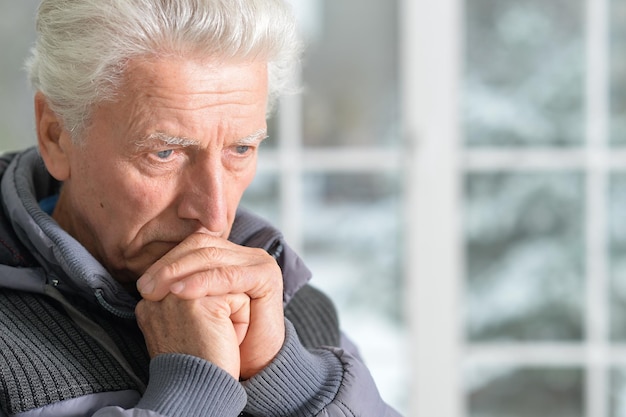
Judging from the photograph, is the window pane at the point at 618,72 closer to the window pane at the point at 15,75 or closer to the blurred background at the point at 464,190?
the blurred background at the point at 464,190

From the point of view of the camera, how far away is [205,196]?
134cm

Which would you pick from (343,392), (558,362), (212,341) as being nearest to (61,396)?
(212,341)

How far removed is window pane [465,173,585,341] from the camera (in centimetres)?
359

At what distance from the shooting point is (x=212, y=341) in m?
1.29

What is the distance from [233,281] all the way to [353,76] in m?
2.40

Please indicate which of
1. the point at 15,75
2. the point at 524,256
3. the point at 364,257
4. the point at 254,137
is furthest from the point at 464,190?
the point at 254,137

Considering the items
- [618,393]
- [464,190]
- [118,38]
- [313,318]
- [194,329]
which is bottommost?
[618,393]

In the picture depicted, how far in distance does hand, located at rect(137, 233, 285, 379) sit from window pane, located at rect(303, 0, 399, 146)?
7.44 feet

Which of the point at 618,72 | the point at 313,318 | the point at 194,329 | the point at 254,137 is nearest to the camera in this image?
the point at 194,329

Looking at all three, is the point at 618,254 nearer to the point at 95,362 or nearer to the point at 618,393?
the point at 618,393

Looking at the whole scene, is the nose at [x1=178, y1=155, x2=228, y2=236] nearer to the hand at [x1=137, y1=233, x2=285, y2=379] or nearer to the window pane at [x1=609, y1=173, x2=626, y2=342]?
the hand at [x1=137, y1=233, x2=285, y2=379]

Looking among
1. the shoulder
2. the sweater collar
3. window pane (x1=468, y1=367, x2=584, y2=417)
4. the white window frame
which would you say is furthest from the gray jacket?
window pane (x1=468, y1=367, x2=584, y2=417)

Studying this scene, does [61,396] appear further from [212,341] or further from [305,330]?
[305,330]

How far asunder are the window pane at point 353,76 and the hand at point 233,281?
7.44 ft
